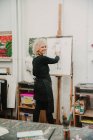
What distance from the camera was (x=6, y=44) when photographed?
448cm

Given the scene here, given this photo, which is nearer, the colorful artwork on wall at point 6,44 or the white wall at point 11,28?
the white wall at point 11,28

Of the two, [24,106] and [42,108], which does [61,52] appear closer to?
[42,108]

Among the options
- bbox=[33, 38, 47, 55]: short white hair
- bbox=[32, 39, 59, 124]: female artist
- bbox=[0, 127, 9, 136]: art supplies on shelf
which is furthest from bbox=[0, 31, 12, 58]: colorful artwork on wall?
bbox=[0, 127, 9, 136]: art supplies on shelf

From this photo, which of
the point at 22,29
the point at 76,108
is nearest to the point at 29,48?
the point at 22,29

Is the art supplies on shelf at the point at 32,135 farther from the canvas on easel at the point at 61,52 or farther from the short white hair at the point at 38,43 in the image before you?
the short white hair at the point at 38,43

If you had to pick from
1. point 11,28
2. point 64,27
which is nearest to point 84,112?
point 64,27

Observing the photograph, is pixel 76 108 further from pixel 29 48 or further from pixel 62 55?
pixel 29 48

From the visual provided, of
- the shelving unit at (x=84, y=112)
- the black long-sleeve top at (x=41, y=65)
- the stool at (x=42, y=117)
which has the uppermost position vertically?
the black long-sleeve top at (x=41, y=65)

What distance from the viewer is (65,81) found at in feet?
13.3

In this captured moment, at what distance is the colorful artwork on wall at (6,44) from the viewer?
4.45 metres

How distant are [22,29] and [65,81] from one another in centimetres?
128

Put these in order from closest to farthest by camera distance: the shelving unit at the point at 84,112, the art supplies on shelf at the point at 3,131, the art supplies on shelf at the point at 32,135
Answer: the art supplies on shelf at the point at 32,135 → the art supplies on shelf at the point at 3,131 → the shelving unit at the point at 84,112

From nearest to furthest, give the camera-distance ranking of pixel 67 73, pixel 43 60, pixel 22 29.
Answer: pixel 43 60 → pixel 67 73 → pixel 22 29

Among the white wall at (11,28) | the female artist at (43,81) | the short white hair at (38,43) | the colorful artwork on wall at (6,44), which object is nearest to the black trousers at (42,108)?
the female artist at (43,81)
